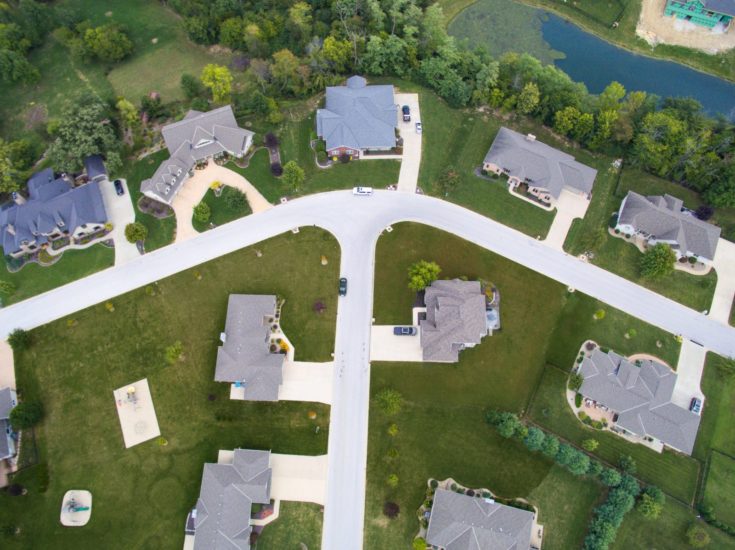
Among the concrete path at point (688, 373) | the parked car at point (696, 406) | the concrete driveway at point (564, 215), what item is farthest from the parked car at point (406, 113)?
the parked car at point (696, 406)

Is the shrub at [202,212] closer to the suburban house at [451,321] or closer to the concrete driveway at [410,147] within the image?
the concrete driveway at [410,147]

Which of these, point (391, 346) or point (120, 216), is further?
point (120, 216)

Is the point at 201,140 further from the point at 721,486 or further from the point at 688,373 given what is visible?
the point at 721,486

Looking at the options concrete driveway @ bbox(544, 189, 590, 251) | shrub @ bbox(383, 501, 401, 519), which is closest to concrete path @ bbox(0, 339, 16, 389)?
shrub @ bbox(383, 501, 401, 519)

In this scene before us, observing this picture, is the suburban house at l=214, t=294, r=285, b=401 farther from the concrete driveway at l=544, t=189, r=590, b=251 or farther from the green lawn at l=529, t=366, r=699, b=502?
the concrete driveway at l=544, t=189, r=590, b=251


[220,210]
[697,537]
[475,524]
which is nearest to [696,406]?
A: [697,537]
